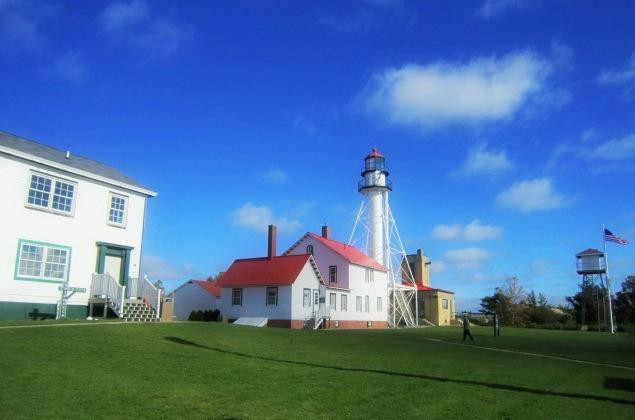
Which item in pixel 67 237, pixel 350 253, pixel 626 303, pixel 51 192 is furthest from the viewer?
pixel 626 303

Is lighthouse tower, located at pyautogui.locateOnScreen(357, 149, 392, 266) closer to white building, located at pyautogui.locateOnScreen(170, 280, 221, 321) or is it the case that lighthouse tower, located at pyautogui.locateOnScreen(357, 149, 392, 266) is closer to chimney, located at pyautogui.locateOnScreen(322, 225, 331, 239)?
chimney, located at pyautogui.locateOnScreen(322, 225, 331, 239)

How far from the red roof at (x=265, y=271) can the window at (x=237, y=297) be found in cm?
59

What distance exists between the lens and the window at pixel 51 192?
22.3m

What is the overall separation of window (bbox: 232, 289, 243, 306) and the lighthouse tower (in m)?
18.5

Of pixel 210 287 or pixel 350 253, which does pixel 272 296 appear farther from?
pixel 350 253

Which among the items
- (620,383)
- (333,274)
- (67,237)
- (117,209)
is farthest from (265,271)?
(620,383)

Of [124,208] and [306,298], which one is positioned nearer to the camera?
[124,208]

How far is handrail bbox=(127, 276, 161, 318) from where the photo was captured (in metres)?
26.2

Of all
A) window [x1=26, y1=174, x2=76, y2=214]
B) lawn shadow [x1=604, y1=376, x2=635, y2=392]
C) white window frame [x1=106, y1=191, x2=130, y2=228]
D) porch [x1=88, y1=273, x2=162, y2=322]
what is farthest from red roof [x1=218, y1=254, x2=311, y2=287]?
lawn shadow [x1=604, y1=376, x2=635, y2=392]

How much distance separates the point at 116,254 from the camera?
84.6ft

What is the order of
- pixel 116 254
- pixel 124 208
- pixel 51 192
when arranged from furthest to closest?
pixel 124 208 → pixel 116 254 → pixel 51 192

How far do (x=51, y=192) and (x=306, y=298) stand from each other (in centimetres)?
2257

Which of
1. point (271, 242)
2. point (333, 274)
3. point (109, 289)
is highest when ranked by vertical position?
point (271, 242)

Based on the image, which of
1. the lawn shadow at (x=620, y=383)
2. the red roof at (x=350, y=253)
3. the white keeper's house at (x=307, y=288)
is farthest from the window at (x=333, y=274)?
the lawn shadow at (x=620, y=383)
